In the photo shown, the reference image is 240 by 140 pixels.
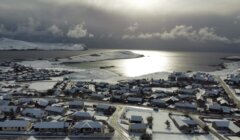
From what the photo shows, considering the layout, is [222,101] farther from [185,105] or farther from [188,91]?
[188,91]

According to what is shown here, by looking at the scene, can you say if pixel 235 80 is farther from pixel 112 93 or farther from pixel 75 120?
pixel 75 120

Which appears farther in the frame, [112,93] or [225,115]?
[112,93]

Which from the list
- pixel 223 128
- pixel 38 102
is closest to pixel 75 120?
pixel 38 102

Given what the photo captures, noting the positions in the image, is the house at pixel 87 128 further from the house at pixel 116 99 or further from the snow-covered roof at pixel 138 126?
the house at pixel 116 99

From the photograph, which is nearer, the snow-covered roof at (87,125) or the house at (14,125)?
the house at (14,125)

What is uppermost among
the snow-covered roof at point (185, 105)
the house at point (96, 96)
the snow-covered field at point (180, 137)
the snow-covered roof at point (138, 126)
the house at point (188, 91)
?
the house at point (188, 91)

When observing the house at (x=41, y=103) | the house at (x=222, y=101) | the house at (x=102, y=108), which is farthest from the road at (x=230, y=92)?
the house at (x=41, y=103)

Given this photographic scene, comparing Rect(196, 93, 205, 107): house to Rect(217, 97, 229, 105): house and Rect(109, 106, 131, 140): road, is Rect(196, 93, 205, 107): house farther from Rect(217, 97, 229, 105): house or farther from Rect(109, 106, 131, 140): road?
Rect(109, 106, 131, 140): road

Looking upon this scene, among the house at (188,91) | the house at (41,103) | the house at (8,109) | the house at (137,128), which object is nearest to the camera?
the house at (137,128)
